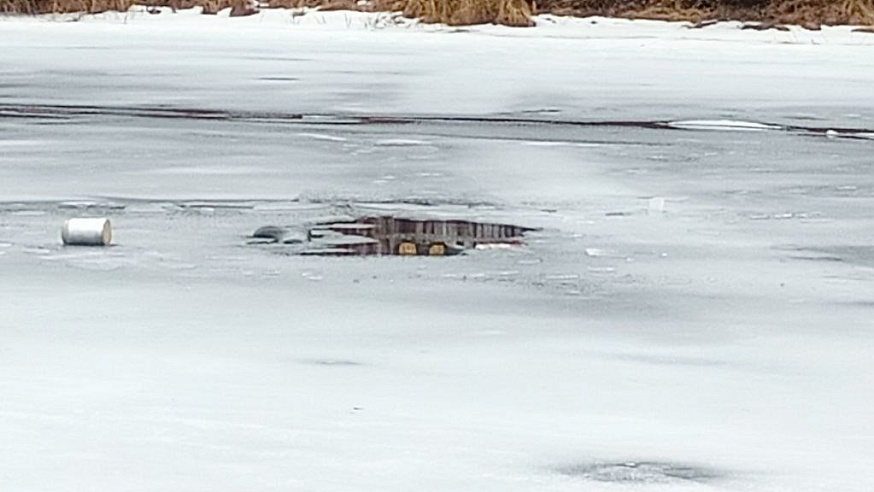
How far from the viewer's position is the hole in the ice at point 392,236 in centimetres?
620

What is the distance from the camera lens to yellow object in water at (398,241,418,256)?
611 centimetres

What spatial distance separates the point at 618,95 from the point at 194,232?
266 inches

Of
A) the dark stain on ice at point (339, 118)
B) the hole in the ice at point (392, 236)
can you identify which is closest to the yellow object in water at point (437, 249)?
the hole in the ice at point (392, 236)

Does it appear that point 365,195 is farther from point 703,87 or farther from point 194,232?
point 703,87

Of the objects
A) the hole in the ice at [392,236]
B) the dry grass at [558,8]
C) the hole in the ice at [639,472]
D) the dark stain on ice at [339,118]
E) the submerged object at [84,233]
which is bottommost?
the dry grass at [558,8]

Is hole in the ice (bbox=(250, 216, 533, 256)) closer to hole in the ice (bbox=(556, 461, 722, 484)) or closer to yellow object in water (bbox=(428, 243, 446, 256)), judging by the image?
yellow object in water (bbox=(428, 243, 446, 256))

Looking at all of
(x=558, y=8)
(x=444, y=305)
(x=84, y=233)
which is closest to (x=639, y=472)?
(x=444, y=305)

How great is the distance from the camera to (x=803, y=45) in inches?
737

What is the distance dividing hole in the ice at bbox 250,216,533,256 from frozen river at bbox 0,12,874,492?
0.46ft

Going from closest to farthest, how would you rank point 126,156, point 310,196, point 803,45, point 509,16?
1. point 310,196
2. point 126,156
3. point 803,45
4. point 509,16

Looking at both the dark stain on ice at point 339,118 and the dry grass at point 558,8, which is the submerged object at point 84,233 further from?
the dry grass at point 558,8

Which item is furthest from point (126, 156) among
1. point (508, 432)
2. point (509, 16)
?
point (509, 16)

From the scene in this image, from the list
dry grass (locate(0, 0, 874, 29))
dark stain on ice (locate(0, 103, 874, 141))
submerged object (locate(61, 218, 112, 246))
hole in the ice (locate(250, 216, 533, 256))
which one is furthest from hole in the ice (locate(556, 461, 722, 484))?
dry grass (locate(0, 0, 874, 29))

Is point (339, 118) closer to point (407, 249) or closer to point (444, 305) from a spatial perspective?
point (407, 249)
